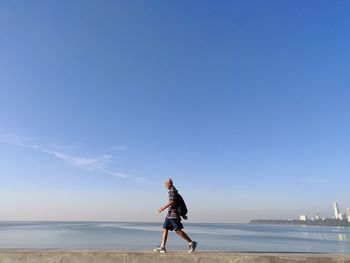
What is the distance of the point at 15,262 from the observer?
20.5ft

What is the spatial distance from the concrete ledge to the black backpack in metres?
1.39

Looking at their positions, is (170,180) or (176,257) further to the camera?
(170,180)

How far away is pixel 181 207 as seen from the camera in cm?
747

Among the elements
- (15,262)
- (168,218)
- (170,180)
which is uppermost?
(170,180)

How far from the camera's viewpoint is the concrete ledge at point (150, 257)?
5750 mm

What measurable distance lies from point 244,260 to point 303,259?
1.05 metres

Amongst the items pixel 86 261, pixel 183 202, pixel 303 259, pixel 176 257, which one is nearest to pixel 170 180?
pixel 183 202

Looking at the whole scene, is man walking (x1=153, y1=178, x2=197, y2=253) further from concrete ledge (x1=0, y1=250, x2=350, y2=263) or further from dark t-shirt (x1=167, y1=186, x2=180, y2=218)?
concrete ledge (x1=0, y1=250, x2=350, y2=263)

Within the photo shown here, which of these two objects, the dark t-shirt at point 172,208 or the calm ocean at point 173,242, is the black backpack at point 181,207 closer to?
the dark t-shirt at point 172,208

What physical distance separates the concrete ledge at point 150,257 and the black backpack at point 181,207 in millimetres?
1393

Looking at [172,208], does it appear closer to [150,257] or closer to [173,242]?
[150,257]

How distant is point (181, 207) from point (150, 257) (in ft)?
5.50

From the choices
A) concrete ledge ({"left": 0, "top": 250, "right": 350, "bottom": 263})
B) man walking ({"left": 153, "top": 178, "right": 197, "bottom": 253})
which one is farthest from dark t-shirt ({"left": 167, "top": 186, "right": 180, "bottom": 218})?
concrete ledge ({"left": 0, "top": 250, "right": 350, "bottom": 263})

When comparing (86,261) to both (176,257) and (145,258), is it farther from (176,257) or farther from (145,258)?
(176,257)
